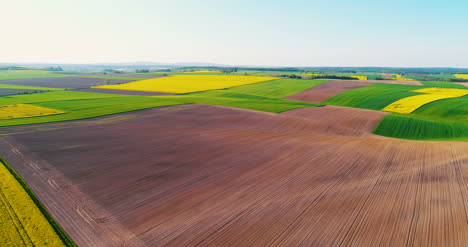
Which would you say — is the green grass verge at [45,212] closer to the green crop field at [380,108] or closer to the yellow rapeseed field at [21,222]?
the yellow rapeseed field at [21,222]

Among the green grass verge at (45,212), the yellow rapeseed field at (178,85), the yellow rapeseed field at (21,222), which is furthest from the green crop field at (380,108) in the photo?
the yellow rapeseed field at (21,222)

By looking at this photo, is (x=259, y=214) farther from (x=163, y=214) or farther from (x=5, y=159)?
(x=5, y=159)

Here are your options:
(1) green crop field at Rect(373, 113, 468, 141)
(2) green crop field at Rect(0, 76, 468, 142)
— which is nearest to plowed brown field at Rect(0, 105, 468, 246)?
(1) green crop field at Rect(373, 113, 468, 141)

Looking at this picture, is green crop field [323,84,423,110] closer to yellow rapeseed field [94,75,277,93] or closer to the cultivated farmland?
the cultivated farmland

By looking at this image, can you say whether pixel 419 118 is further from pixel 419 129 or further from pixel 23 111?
pixel 23 111

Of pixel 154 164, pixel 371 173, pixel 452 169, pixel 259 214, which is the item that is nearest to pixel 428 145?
pixel 452 169

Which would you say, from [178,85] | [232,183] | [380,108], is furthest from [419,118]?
[178,85]
